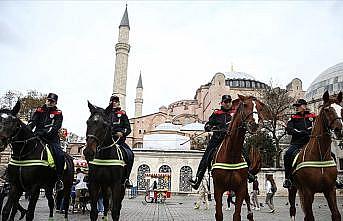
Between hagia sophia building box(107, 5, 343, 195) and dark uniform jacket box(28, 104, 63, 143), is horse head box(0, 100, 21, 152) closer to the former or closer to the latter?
dark uniform jacket box(28, 104, 63, 143)

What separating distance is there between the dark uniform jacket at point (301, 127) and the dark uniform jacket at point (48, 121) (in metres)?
5.63

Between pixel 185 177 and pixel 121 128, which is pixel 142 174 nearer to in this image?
pixel 185 177

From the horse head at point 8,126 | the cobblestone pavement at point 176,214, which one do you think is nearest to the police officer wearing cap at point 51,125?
the horse head at point 8,126

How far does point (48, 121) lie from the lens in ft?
29.3

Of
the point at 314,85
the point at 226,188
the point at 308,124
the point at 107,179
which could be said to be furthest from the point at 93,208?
the point at 314,85

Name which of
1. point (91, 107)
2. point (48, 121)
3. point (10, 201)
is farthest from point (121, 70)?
point (10, 201)

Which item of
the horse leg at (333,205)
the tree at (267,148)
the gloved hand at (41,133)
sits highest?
the tree at (267,148)

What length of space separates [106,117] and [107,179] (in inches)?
52.4

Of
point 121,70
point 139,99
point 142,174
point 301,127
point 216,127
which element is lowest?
point 142,174

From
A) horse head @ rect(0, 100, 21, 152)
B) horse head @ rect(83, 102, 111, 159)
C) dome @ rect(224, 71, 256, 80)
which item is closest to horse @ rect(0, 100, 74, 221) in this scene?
horse head @ rect(0, 100, 21, 152)

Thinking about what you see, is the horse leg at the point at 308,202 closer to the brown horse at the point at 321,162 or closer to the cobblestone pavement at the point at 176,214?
the brown horse at the point at 321,162

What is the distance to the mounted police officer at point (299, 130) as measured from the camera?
9.13m

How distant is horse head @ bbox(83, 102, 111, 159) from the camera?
7.14m

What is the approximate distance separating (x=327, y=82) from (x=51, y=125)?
57.3m
